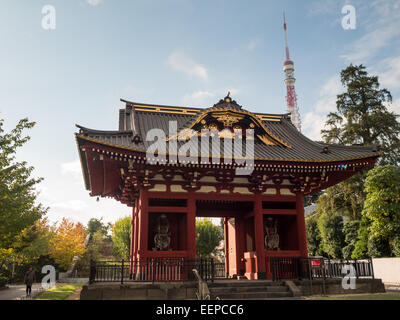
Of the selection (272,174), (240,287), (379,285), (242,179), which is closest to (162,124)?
(242,179)

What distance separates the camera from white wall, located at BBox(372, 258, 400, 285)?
2208 centimetres

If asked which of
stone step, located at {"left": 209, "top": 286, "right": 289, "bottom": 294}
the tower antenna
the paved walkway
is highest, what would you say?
the tower antenna

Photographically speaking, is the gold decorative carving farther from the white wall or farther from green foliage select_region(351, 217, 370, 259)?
green foliage select_region(351, 217, 370, 259)

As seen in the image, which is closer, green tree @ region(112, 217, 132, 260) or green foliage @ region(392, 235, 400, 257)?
green foliage @ region(392, 235, 400, 257)

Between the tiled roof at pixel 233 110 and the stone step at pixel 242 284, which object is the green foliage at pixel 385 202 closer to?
the tiled roof at pixel 233 110

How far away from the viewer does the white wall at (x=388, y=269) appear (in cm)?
2208

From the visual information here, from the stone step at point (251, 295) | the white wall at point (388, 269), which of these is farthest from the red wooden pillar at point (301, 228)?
the white wall at point (388, 269)

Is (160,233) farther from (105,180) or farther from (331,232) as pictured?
(331,232)

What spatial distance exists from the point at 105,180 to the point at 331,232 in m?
24.0

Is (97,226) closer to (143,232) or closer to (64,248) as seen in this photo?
(64,248)

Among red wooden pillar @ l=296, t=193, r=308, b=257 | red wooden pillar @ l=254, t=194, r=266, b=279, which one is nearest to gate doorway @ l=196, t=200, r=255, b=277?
red wooden pillar @ l=254, t=194, r=266, b=279

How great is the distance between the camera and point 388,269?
74.8 ft

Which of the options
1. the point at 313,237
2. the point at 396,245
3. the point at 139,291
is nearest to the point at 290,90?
the point at 313,237

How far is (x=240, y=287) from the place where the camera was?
1317 cm
